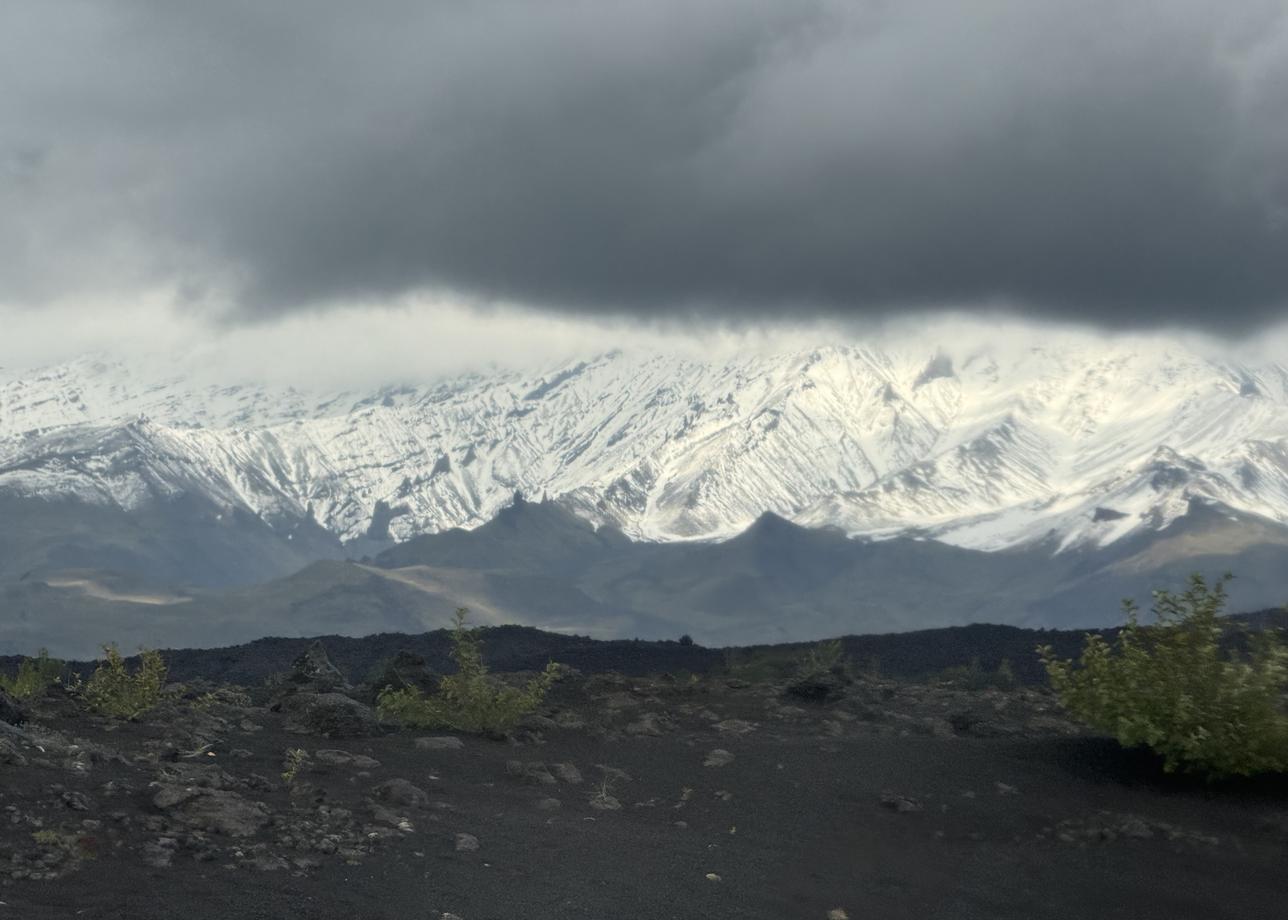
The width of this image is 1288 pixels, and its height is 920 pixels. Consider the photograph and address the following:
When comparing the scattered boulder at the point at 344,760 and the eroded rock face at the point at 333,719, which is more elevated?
the eroded rock face at the point at 333,719

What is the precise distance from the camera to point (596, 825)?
984 inches

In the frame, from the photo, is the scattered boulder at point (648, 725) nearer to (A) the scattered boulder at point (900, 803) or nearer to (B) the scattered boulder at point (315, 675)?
(B) the scattered boulder at point (315, 675)

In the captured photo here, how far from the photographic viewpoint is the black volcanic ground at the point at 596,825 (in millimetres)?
20344

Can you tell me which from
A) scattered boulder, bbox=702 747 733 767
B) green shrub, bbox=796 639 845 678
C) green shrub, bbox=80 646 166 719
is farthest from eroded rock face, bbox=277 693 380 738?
green shrub, bbox=796 639 845 678

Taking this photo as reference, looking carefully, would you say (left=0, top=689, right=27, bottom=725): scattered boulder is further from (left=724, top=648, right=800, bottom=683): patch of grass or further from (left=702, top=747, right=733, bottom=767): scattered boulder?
(left=724, top=648, right=800, bottom=683): patch of grass

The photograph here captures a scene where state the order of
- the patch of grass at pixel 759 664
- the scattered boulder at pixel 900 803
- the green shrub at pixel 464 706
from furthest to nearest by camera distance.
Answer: the patch of grass at pixel 759 664 < the green shrub at pixel 464 706 < the scattered boulder at pixel 900 803

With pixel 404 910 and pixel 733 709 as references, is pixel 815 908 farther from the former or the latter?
pixel 733 709

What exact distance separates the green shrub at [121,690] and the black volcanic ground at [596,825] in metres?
0.61

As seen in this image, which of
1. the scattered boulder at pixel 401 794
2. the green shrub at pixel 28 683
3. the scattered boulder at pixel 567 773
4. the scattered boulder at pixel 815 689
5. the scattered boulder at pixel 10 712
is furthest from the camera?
the scattered boulder at pixel 815 689

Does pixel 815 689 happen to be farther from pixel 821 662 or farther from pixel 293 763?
pixel 293 763

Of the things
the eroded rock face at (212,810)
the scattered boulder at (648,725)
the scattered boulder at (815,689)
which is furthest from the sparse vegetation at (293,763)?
the scattered boulder at (815,689)

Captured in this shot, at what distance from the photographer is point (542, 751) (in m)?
30.8

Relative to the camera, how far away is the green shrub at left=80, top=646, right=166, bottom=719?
100 feet

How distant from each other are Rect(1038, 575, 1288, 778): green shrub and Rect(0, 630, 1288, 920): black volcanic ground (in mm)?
719
